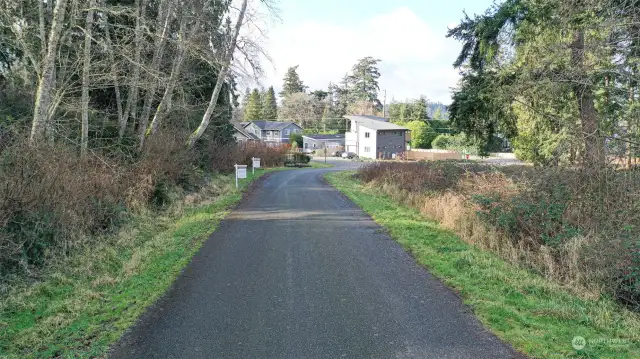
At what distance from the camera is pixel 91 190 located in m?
9.12

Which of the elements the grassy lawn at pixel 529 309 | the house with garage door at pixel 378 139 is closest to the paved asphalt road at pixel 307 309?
the grassy lawn at pixel 529 309

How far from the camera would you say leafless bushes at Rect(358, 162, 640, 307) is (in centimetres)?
586

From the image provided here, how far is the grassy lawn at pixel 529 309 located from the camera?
4.02 metres

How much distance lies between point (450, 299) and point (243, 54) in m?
13.9

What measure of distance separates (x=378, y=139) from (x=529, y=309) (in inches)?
2280

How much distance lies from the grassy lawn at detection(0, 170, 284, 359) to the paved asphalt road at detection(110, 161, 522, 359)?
310 mm

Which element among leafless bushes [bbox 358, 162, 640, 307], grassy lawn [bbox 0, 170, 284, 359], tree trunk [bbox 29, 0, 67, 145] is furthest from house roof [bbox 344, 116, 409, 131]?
grassy lawn [bbox 0, 170, 284, 359]

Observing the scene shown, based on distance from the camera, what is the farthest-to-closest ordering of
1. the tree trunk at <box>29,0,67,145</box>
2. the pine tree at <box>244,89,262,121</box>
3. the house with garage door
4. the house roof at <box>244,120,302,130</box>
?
1. the pine tree at <box>244,89,262,121</box>
2. the house roof at <box>244,120,302,130</box>
3. the house with garage door
4. the tree trunk at <box>29,0,67,145</box>

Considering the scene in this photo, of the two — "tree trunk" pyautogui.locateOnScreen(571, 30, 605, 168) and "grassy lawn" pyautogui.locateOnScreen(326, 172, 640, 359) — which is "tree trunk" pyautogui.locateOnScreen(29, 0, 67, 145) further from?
"tree trunk" pyautogui.locateOnScreen(571, 30, 605, 168)

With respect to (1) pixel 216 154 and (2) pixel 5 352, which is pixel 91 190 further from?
(1) pixel 216 154

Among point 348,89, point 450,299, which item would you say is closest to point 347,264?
point 450,299

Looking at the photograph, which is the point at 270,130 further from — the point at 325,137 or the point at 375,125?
the point at 375,125

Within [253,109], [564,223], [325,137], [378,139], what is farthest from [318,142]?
[564,223]

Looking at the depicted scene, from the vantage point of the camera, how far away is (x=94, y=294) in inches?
218
